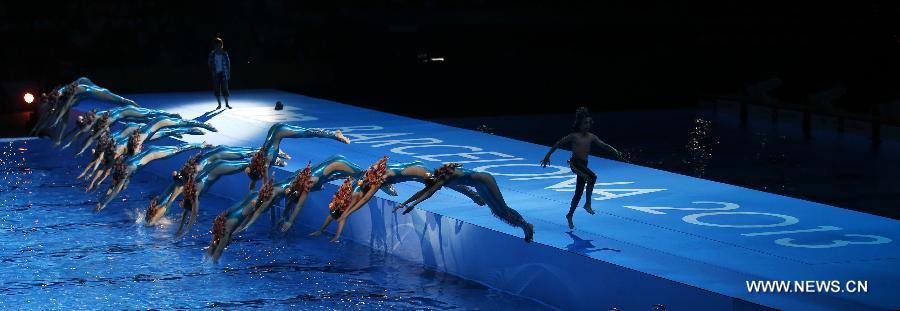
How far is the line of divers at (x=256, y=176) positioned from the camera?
9.89 meters

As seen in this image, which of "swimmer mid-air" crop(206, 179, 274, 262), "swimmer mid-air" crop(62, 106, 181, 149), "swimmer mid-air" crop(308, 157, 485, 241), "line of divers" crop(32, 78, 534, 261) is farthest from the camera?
"swimmer mid-air" crop(62, 106, 181, 149)

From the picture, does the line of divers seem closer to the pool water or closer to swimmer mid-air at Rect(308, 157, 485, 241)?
swimmer mid-air at Rect(308, 157, 485, 241)

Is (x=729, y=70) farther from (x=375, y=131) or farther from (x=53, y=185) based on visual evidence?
(x=53, y=185)

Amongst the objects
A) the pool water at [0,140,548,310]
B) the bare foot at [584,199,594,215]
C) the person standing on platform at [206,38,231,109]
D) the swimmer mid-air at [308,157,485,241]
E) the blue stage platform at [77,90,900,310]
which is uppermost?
the person standing on platform at [206,38,231,109]

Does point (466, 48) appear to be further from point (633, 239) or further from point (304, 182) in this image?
point (633, 239)

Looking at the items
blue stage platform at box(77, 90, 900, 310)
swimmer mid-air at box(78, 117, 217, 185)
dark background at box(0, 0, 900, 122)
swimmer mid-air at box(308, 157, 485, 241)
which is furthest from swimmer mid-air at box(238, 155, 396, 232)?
dark background at box(0, 0, 900, 122)

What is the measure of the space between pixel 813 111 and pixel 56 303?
12.3 metres

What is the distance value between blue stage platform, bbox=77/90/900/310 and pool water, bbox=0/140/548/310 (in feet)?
0.79

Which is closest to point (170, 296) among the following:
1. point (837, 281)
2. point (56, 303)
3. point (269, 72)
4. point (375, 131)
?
point (56, 303)

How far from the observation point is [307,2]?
28500 millimetres

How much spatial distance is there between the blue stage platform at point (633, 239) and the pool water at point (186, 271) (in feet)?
0.79

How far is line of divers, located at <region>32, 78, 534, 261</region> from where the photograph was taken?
989 centimetres

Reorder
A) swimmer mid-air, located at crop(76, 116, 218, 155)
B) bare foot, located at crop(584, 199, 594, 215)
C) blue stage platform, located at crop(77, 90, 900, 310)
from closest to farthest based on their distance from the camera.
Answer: blue stage platform, located at crop(77, 90, 900, 310) → bare foot, located at crop(584, 199, 594, 215) → swimmer mid-air, located at crop(76, 116, 218, 155)

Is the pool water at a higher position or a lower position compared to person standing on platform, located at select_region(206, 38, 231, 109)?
lower
